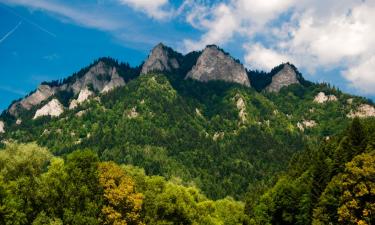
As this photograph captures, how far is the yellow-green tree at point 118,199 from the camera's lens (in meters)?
98.8

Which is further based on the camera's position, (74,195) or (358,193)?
(74,195)

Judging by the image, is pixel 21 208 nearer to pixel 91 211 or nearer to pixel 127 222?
pixel 91 211

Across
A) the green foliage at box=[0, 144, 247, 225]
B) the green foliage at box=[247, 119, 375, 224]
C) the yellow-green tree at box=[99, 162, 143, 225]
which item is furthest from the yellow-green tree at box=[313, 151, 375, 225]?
the yellow-green tree at box=[99, 162, 143, 225]

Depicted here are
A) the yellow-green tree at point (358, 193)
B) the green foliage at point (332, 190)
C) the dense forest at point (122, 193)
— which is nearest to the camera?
the yellow-green tree at point (358, 193)

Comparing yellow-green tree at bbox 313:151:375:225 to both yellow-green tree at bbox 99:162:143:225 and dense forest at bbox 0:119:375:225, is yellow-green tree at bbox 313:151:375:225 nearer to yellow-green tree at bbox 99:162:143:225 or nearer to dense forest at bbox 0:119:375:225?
dense forest at bbox 0:119:375:225

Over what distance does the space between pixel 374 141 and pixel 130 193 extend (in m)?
51.5

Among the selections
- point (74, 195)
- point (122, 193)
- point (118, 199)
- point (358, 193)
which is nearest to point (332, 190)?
point (358, 193)

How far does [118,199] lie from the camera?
102 metres

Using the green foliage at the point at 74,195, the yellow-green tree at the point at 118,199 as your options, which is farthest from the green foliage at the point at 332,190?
the yellow-green tree at the point at 118,199

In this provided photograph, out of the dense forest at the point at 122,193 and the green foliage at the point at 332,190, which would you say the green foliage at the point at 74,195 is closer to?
the dense forest at the point at 122,193

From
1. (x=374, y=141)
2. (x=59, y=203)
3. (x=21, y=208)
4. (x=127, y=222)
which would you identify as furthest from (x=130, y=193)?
(x=374, y=141)

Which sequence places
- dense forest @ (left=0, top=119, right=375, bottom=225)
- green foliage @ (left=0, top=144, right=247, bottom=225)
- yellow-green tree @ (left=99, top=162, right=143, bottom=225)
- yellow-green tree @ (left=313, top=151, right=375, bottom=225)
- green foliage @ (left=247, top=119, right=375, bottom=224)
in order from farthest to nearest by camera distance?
yellow-green tree @ (left=99, top=162, right=143, bottom=225), green foliage @ (left=247, top=119, right=375, bottom=224), dense forest @ (left=0, top=119, right=375, bottom=225), green foliage @ (left=0, top=144, right=247, bottom=225), yellow-green tree @ (left=313, top=151, right=375, bottom=225)

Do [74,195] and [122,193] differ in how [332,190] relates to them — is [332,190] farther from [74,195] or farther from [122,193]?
[74,195]

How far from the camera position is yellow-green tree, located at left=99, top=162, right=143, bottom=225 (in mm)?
98750
